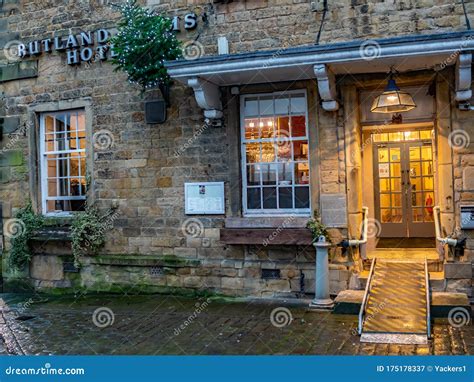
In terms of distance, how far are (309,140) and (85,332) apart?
4346 millimetres

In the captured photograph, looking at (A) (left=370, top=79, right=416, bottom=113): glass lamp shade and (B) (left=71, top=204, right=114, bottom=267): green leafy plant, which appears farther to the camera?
(B) (left=71, top=204, right=114, bottom=267): green leafy plant

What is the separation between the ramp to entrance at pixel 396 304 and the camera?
7.15m

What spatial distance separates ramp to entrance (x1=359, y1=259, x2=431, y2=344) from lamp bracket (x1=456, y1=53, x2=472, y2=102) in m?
2.53

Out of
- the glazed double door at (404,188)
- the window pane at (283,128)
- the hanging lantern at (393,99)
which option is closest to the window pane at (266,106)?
the window pane at (283,128)

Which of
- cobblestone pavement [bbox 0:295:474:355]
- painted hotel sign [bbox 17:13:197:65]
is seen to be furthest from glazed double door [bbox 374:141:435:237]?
painted hotel sign [bbox 17:13:197:65]

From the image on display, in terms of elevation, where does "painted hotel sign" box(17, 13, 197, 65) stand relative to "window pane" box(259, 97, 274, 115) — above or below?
above

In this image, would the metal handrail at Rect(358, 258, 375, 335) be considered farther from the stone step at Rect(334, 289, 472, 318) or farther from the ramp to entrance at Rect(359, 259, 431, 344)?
the stone step at Rect(334, 289, 472, 318)

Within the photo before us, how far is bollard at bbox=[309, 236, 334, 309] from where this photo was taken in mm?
8703

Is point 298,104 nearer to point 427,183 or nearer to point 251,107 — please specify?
point 251,107

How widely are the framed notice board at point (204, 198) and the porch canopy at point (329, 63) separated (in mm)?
1235

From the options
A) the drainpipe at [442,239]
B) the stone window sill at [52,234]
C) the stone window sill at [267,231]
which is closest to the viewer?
the drainpipe at [442,239]

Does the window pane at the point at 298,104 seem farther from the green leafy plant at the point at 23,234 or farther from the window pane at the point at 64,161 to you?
the green leafy plant at the point at 23,234

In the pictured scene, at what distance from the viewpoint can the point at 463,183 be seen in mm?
8555

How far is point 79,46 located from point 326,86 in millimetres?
4801
